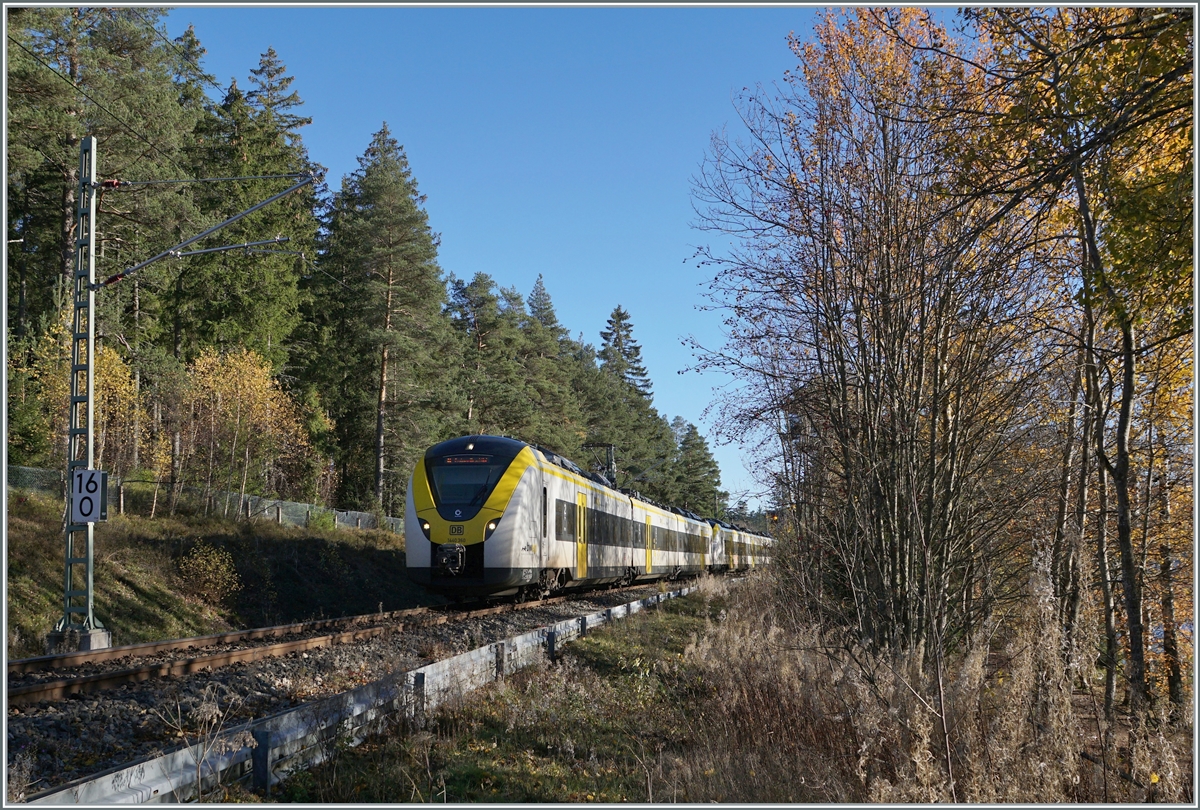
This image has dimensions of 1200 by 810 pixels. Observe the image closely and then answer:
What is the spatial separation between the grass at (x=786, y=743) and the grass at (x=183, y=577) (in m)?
8.09

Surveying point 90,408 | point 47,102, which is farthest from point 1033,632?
point 47,102

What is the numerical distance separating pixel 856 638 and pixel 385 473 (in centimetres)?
3359

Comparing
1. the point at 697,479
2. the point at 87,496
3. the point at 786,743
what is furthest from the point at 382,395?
the point at 697,479

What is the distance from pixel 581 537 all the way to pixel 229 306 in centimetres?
2894

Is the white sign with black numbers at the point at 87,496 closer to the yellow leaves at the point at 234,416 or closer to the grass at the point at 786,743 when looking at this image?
the grass at the point at 786,743

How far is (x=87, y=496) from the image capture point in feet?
36.8

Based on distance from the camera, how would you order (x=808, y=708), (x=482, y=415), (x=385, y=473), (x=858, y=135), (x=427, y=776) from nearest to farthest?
(x=427, y=776)
(x=808, y=708)
(x=858, y=135)
(x=385, y=473)
(x=482, y=415)

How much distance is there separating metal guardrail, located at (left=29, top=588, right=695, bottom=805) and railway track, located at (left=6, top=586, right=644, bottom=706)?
3.27 meters

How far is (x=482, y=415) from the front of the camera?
1970 inches

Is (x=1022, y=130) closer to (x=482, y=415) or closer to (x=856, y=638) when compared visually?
(x=856, y=638)

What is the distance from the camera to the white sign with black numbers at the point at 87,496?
11.1 metres

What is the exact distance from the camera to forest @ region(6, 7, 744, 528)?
25.4 meters

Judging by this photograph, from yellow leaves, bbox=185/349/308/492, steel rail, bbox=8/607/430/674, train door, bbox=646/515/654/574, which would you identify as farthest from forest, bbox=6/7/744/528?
steel rail, bbox=8/607/430/674

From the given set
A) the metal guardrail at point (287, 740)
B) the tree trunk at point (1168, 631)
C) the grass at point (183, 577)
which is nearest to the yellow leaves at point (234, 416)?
the grass at point (183, 577)
